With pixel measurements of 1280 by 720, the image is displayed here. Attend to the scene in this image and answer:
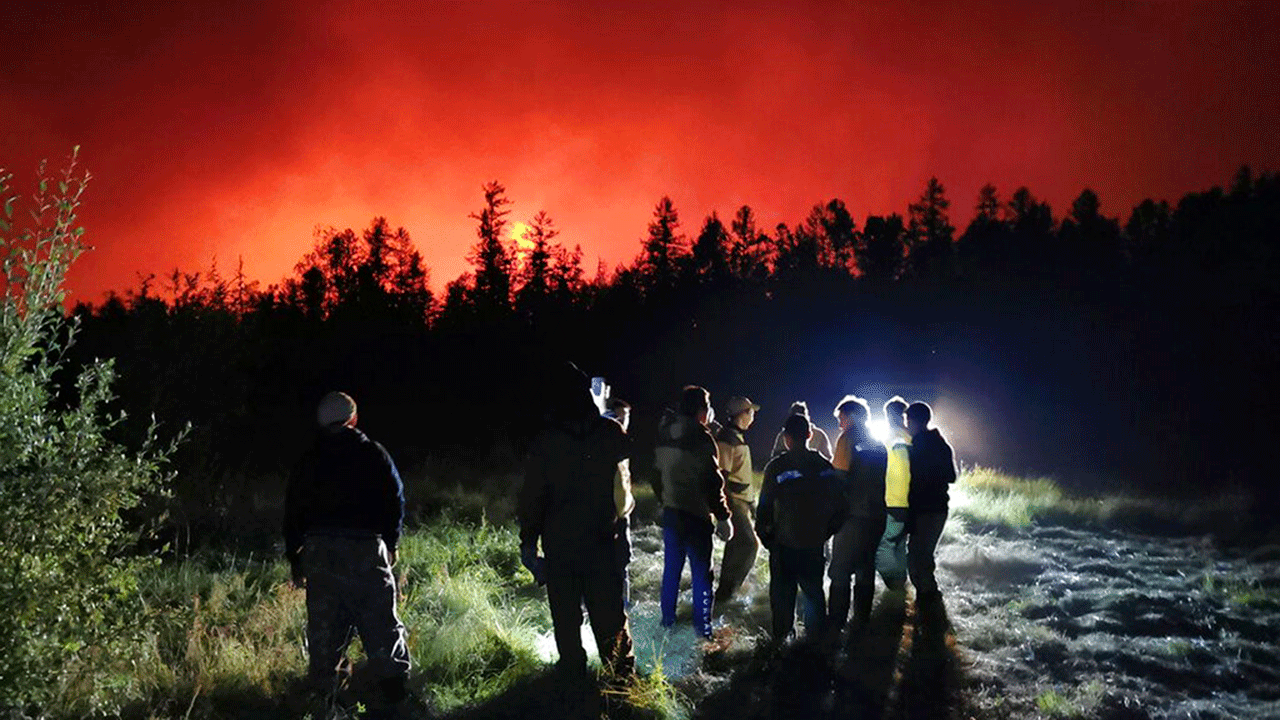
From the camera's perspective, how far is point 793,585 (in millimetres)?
7133

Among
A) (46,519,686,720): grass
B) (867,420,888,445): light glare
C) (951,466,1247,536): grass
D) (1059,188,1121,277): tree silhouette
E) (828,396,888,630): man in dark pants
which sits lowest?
(951,466,1247,536): grass

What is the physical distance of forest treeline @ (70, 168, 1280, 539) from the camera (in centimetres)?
1277

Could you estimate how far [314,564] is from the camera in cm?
539

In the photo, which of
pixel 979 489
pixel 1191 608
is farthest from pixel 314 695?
pixel 979 489

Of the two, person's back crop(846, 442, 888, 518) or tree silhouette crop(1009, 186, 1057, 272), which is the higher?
tree silhouette crop(1009, 186, 1057, 272)

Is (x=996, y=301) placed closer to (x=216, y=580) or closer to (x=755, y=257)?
(x=755, y=257)

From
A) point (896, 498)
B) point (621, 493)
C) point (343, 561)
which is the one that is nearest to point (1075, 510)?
point (896, 498)

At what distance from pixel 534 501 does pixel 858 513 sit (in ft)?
10.1

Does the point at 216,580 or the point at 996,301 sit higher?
the point at 996,301

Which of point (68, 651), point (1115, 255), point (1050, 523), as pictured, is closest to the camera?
point (68, 651)

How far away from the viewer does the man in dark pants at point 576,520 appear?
5754 mm

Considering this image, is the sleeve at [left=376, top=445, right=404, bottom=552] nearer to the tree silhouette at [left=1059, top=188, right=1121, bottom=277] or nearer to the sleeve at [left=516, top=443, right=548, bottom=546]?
the sleeve at [left=516, top=443, right=548, bottom=546]

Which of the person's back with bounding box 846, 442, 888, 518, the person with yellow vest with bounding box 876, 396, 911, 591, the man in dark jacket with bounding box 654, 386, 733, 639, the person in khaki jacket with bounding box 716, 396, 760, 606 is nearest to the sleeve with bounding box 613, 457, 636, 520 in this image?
the man in dark jacket with bounding box 654, 386, 733, 639

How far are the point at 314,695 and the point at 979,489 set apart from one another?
15.3 meters
